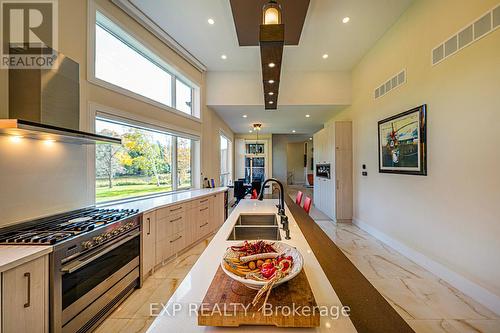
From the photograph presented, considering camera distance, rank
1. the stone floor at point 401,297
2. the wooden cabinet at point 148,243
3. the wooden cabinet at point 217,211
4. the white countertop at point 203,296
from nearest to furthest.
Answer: the white countertop at point 203,296 < the stone floor at point 401,297 < the wooden cabinet at point 148,243 < the wooden cabinet at point 217,211

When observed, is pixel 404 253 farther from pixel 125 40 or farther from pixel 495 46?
pixel 125 40

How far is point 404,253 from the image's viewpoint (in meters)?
3.11

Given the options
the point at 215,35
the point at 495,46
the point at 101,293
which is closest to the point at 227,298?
the point at 101,293

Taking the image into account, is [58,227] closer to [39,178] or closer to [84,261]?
[84,261]

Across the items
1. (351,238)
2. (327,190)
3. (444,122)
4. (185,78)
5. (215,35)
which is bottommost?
(351,238)

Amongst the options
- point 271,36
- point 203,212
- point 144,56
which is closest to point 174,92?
point 144,56

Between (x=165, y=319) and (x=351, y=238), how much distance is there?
4.02 m

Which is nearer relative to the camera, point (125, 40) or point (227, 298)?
point (227, 298)

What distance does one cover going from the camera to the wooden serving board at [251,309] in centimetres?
64

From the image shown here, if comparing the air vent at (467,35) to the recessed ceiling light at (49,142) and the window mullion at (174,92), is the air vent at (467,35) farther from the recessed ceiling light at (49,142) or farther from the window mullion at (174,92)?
the recessed ceiling light at (49,142)

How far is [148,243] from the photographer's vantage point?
2.43m

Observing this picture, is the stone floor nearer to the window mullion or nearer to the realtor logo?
the realtor logo

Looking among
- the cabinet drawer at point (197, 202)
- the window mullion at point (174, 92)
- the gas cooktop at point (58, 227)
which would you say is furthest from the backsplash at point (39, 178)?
the window mullion at point (174, 92)

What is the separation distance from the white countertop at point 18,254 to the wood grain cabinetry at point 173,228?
→ 1.06 metres
